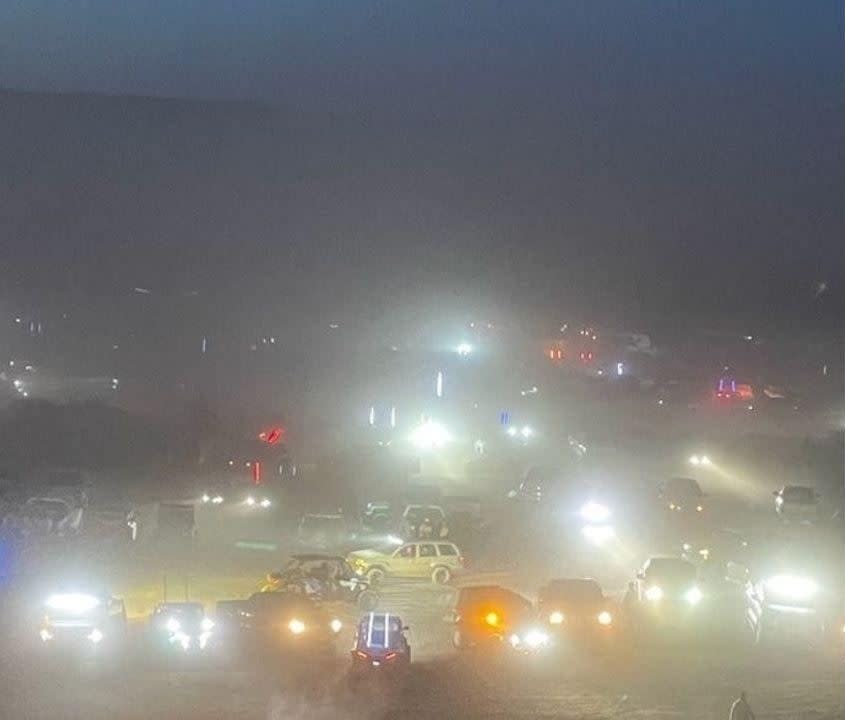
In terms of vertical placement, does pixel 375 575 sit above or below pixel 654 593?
above

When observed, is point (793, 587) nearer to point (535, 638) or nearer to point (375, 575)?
point (535, 638)

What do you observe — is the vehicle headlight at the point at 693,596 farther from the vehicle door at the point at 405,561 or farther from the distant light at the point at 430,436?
the distant light at the point at 430,436

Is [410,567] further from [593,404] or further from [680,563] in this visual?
[593,404]

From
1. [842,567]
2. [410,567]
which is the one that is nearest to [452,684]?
[842,567]

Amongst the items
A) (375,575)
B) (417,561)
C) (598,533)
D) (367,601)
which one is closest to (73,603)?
(367,601)

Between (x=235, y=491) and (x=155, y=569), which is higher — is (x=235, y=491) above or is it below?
above

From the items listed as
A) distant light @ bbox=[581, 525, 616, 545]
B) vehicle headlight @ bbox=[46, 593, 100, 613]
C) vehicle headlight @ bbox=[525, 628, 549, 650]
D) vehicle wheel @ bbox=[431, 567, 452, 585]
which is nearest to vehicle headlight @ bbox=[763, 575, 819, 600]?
vehicle headlight @ bbox=[525, 628, 549, 650]

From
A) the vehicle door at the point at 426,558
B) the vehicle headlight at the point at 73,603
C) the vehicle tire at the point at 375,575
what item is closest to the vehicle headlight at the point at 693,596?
the vehicle tire at the point at 375,575
